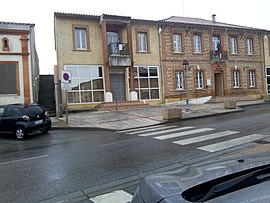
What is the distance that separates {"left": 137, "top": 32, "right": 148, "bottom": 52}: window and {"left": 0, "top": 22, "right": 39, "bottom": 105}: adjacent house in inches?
359

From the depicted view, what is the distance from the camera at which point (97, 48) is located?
22375mm

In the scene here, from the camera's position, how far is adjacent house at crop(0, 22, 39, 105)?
18831 millimetres

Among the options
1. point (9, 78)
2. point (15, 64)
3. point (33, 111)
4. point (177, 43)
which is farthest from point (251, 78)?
point (33, 111)

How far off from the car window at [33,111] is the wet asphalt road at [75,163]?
7.84 ft

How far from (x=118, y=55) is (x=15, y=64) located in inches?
306

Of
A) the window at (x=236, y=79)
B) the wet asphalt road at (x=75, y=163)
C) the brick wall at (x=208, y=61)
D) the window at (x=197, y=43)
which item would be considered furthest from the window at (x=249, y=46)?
the wet asphalt road at (x=75, y=163)

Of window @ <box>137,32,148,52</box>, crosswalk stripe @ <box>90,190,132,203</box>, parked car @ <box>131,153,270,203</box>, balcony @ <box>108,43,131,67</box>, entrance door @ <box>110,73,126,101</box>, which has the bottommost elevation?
crosswalk stripe @ <box>90,190,132,203</box>

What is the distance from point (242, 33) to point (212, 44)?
4.39 meters

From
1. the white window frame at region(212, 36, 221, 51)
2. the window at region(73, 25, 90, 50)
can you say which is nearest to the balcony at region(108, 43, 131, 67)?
the window at region(73, 25, 90, 50)

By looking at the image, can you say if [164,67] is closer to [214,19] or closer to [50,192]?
[214,19]

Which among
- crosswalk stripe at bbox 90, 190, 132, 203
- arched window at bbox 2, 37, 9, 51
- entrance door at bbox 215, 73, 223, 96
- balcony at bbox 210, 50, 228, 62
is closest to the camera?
crosswalk stripe at bbox 90, 190, 132, 203

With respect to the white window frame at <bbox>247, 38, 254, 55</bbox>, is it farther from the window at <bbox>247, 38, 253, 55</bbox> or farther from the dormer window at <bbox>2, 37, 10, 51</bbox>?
the dormer window at <bbox>2, 37, 10, 51</bbox>

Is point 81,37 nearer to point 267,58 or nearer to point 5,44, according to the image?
point 5,44

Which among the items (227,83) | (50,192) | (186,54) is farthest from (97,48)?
(50,192)
